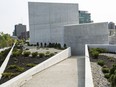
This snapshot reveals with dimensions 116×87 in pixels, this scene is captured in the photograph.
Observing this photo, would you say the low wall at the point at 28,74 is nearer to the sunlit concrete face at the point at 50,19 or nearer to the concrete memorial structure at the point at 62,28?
the concrete memorial structure at the point at 62,28

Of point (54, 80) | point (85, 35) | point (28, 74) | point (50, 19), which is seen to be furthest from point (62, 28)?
point (54, 80)

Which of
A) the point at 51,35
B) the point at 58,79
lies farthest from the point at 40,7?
the point at 58,79

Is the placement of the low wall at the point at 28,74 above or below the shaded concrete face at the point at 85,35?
below

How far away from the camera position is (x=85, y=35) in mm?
32594

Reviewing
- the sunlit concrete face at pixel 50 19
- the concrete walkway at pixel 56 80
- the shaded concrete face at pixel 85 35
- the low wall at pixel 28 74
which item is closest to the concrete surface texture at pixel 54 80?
the concrete walkway at pixel 56 80

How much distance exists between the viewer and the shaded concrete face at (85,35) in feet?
106

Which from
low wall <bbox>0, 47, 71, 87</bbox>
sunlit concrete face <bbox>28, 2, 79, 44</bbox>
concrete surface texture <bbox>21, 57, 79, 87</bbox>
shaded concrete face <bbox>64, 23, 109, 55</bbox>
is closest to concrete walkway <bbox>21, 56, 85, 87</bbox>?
concrete surface texture <bbox>21, 57, 79, 87</bbox>

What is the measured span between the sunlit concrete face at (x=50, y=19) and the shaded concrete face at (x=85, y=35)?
20.3 ft

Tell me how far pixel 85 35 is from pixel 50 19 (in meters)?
11.3

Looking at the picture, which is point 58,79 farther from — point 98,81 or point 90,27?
point 90,27

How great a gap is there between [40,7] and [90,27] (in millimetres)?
13485

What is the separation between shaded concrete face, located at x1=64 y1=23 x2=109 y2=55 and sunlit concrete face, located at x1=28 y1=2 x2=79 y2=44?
620 centimetres

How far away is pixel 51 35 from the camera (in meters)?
42.0

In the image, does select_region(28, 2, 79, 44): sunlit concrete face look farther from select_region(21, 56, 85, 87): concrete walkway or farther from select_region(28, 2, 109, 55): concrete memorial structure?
select_region(21, 56, 85, 87): concrete walkway
